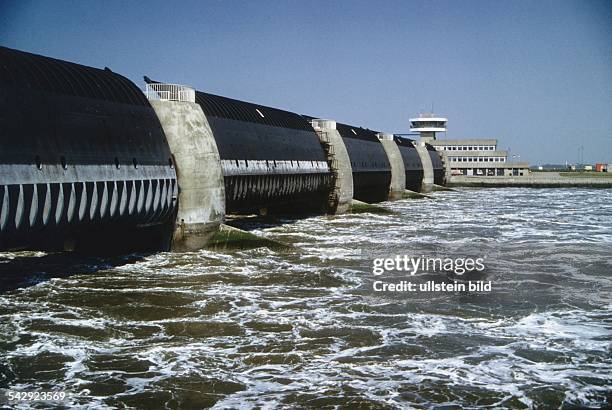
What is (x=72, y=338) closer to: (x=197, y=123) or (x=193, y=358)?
(x=193, y=358)

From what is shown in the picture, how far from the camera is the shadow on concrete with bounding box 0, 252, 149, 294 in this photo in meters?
25.8

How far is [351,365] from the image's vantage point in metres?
15.1

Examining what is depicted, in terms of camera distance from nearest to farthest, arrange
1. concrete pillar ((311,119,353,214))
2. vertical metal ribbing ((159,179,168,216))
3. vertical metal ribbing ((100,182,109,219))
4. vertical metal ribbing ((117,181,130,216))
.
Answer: vertical metal ribbing ((100,182,109,219))
vertical metal ribbing ((117,181,130,216))
vertical metal ribbing ((159,179,168,216))
concrete pillar ((311,119,353,214))

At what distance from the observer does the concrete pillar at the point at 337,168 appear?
60.3m

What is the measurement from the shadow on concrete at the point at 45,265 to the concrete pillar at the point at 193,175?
9.98 feet

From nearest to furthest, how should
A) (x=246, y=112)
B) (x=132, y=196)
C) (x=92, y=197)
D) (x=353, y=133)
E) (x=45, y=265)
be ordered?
(x=92, y=197), (x=132, y=196), (x=45, y=265), (x=246, y=112), (x=353, y=133)

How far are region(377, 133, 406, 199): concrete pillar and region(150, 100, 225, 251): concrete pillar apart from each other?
50478 millimetres

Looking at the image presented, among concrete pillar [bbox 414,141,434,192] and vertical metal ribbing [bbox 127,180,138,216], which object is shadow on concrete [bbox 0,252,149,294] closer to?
vertical metal ribbing [bbox 127,180,138,216]

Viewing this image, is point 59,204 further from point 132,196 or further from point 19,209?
point 132,196

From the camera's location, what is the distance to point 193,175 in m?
34.3

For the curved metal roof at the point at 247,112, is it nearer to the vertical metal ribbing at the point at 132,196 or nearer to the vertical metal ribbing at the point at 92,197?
the vertical metal ribbing at the point at 132,196

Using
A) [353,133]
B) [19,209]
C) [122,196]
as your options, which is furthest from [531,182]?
[19,209]

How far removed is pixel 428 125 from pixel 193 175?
Answer: 13090 cm

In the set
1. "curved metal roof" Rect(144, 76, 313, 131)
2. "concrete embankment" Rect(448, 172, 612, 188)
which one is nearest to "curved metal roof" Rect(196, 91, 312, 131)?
"curved metal roof" Rect(144, 76, 313, 131)
